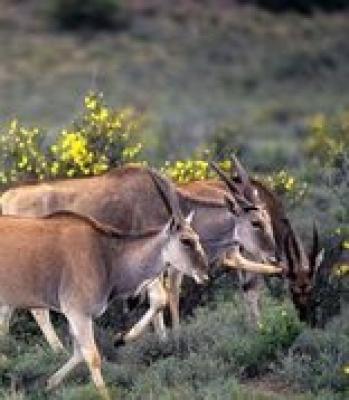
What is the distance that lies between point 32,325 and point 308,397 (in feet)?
10.7

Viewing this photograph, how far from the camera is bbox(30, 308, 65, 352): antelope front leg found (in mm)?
11430

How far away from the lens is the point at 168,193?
428 inches

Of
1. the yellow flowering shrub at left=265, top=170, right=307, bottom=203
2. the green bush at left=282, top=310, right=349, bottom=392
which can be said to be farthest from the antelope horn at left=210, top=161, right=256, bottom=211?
the yellow flowering shrub at left=265, top=170, right=307, bottom=203

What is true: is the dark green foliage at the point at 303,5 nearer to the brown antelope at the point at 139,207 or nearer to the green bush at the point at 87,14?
the green bush at the point at 87,14

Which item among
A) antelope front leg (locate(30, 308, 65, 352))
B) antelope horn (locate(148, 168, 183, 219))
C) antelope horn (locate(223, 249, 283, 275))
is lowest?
antelope front leg (locate(30, 308, 65, 352))

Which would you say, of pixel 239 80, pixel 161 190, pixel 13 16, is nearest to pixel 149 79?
pixel 239 80

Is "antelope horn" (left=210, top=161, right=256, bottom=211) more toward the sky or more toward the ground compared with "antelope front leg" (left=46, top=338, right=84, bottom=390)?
more toward the sky

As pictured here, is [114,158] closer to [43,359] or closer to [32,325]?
[32,325]

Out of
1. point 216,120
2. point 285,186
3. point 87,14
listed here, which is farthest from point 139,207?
point 87,14

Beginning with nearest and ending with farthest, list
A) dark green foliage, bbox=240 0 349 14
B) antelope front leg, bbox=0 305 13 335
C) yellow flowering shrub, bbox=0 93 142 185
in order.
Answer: antelope front leg, bbox=0 305 13 335 < yellow flowering shrub, bbox=0 93 142 185 < dark green foliage, bbox=240 0 349 14

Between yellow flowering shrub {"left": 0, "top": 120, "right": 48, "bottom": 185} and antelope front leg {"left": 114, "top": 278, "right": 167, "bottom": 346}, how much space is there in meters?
2.92

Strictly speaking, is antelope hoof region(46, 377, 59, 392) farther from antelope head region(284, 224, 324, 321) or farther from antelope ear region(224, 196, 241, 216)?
antelope head region(284, 224, 324, 321)

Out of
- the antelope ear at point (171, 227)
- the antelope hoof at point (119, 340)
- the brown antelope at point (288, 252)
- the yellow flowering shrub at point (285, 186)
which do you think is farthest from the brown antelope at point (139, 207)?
the yellow flowering shrub at point (285, 186)

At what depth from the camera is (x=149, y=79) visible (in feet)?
162
